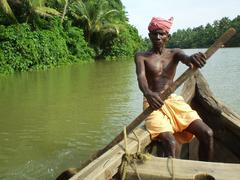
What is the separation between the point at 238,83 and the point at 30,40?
9.31m

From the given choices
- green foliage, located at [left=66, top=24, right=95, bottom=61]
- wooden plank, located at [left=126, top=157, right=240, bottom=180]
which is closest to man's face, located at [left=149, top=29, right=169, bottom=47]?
wooden plank, located at [left=126, top=157, right=240, bottom=180]

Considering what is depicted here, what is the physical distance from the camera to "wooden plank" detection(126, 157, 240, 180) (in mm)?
2273

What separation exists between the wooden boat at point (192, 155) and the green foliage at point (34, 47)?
12.7 m

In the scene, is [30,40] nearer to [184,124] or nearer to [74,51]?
[74,51]

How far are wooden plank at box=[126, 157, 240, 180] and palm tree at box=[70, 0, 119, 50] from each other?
71.4 feet

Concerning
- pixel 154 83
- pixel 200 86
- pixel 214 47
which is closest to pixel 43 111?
pixel 200 86

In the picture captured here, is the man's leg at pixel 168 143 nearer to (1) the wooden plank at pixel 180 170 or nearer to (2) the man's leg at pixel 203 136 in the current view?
(2) the man's leg at pixel 203 136

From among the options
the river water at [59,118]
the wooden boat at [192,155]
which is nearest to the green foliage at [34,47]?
the river water at [59,118]

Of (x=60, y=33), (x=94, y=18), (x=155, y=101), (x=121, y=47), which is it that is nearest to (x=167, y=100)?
(x=155, y=101)

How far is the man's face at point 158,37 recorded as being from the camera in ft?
10.8

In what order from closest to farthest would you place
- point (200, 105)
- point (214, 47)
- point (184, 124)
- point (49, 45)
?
point (214, 47), point (184, 124), point (200, 105), point (49, 45)

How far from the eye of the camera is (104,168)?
92.6 inches

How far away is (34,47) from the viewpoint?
18.0m

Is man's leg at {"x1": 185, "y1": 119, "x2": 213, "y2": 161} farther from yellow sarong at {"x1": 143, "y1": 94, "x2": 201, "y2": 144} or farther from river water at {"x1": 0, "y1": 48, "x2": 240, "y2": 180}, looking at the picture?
river water at {"x1": 0, "y1": 48, "x2": 240, "y2": 180}
